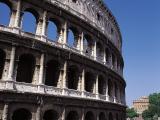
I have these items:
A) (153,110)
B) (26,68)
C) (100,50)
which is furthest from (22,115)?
(153,110)

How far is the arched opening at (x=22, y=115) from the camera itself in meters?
16.2

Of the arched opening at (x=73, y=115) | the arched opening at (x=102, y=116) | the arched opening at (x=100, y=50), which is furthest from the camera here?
the arched opening at (x=100, y=50)

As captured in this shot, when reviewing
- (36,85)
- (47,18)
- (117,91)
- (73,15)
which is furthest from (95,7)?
(36,85)

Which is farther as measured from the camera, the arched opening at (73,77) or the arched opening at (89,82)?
the arched opening at (89,82)

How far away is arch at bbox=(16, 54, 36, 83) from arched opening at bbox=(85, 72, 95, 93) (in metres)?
6.08

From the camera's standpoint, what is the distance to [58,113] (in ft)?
58.1

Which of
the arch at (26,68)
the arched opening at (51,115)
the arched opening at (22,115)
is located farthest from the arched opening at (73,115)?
the arch at (26,68)

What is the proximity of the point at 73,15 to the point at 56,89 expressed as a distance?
6.14m

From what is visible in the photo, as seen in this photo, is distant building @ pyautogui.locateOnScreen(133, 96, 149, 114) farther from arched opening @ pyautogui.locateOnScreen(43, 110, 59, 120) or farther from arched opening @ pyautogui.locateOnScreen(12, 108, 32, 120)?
arched opening @ pyautogui.locateOnScreen(12, 108, 32, 120)

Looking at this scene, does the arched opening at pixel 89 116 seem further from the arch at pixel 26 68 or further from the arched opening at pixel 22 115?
the arch at pixel 26 68

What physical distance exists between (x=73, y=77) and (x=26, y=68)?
455 centimetres

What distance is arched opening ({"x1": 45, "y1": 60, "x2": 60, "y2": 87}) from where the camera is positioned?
18.4 m

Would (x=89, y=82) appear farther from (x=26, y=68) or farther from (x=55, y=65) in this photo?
(x=26, y=68)

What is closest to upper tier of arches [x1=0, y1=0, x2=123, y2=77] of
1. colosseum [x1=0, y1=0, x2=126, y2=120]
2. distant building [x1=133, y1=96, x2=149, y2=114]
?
colosseum [x1=0, y1=0, x2=126, y2=120]
